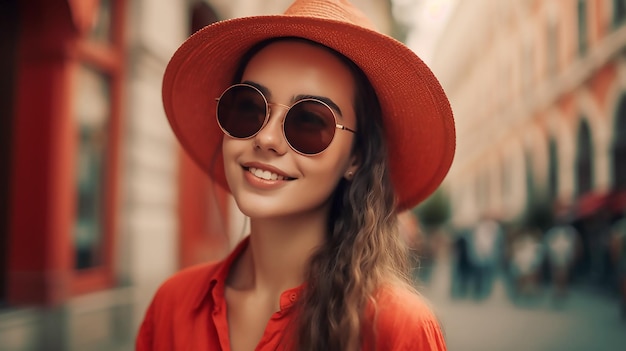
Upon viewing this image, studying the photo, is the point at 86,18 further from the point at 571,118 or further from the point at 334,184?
the point at 571,118

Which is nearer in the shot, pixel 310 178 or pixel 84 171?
pixel 310 178

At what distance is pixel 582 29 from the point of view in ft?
48.0

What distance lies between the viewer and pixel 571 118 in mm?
15688

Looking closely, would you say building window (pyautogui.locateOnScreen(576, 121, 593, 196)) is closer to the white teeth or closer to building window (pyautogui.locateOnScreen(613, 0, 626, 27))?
building window (pyautogui.locateOnScreen(613, 0, 626, 27))

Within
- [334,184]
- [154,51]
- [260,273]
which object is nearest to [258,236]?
[260,273]

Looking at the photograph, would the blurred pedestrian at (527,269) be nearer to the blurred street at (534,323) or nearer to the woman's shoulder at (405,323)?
the blurred street at (534,323)

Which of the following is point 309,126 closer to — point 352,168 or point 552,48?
point 352,168

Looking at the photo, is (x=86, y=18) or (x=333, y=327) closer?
(x=333, y=327)

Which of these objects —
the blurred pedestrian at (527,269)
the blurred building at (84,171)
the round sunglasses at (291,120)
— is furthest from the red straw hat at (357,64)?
the blurred pedestrian at (527,269)

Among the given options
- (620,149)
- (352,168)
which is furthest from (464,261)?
(352,168)

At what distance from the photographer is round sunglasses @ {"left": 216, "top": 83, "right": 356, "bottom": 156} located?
4.88 ft

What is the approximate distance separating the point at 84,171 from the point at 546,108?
15395 millimetres

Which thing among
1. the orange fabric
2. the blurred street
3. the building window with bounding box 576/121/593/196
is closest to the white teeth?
the orange fabric

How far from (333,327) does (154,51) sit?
5.81 m
